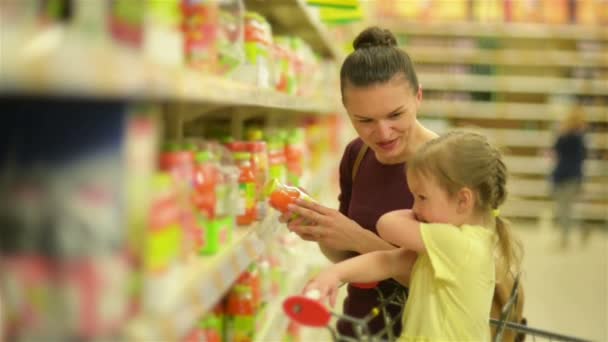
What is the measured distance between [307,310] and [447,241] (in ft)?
1.31

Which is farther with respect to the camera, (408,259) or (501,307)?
(501,307)

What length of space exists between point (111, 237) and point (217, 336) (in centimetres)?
95

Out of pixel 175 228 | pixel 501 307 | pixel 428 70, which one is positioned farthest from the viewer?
pixel 428 70

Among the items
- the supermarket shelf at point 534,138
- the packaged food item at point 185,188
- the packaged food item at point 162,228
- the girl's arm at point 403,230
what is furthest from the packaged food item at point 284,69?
the supermarket shelf at point 534,138

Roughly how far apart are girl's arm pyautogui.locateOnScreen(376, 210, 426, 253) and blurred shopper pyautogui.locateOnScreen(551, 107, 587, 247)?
646 cm

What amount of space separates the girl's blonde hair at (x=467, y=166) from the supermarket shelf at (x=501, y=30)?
292 inches

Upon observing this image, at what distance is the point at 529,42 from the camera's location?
9.68 metres

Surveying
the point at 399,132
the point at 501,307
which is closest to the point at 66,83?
the point at 399,132

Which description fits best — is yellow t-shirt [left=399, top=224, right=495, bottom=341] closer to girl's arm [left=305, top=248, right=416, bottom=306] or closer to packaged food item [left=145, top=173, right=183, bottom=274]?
girl's arm [left=305, top=248, right=416, bottom=306]

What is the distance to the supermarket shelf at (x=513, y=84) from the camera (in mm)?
8969

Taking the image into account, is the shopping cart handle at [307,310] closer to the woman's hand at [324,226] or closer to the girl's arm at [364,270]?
the girl's arm at [364,270]

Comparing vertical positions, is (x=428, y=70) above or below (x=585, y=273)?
above

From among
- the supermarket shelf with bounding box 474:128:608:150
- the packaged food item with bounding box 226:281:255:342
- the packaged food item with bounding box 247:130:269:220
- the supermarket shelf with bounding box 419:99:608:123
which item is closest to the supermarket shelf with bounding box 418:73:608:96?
the supermarket shelf with bounding box 419:99:608:123

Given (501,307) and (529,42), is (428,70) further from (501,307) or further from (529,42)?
(501,307)
